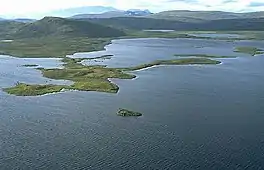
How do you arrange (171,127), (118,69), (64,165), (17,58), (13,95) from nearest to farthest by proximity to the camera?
(64,165) → (171,127) → (13,95) → (118,69) → (17,58)

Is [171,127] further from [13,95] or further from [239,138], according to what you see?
[13,95]

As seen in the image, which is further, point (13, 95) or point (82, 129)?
point (13, 95)

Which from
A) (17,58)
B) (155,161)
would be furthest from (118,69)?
(155,161)

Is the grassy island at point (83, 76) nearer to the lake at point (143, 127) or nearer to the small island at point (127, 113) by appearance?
the lake at point (143, 127)

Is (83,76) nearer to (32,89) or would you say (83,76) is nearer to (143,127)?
(32,89)

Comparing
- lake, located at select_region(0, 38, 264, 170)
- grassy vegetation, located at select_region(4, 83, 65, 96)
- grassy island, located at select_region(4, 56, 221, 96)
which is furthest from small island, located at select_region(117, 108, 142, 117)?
grassy vegetation, located at select_region(4, 83, 65, 96)

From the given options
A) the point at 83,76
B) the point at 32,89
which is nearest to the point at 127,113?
the point at 32,89

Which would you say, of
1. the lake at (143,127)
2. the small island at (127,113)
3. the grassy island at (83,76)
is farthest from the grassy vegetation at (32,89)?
the small island at (127,113)
